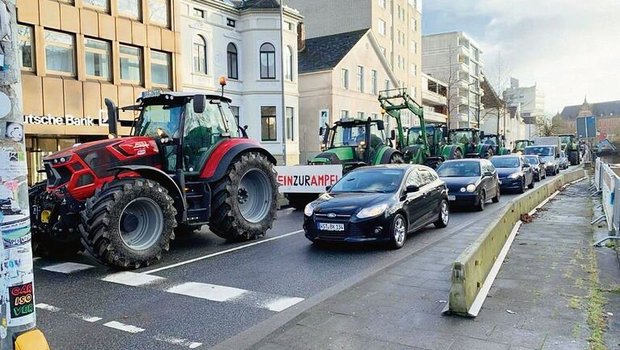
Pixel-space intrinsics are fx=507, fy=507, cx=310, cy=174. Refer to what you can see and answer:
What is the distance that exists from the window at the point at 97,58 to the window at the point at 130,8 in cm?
167

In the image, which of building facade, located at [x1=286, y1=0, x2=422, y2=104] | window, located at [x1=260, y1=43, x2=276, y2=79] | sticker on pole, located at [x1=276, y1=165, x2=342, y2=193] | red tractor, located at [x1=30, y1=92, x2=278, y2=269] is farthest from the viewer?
building facade, located at [x1=286, y1=0, x2=422, y2=104]

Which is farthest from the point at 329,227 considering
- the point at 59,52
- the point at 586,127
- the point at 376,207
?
the point at 586,127

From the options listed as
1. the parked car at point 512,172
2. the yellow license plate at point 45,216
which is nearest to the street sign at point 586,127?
the parked car at point 512,172

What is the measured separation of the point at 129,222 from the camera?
772 cm

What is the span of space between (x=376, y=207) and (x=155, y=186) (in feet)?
11.8

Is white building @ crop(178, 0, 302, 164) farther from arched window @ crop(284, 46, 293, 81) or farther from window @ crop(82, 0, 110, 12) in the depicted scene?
window @ crop(82, 0, 110, 12)

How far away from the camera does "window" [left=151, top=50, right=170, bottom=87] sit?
23281 millimetres

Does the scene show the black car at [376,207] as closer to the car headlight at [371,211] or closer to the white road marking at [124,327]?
the car headlight at [371,211]

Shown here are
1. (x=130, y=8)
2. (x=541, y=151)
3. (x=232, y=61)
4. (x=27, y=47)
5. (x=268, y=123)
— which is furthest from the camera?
(x=541, y=151)

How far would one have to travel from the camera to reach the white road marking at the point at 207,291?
6184 mm

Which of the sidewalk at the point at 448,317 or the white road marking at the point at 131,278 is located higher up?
the sidewalk at the point at 448,317

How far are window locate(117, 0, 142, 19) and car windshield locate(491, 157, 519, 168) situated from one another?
16.6 metres

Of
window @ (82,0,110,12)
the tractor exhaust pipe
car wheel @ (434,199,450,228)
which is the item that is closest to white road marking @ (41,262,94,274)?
the tractor exhaust pipe

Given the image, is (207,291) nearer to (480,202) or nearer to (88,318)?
(88,318)
